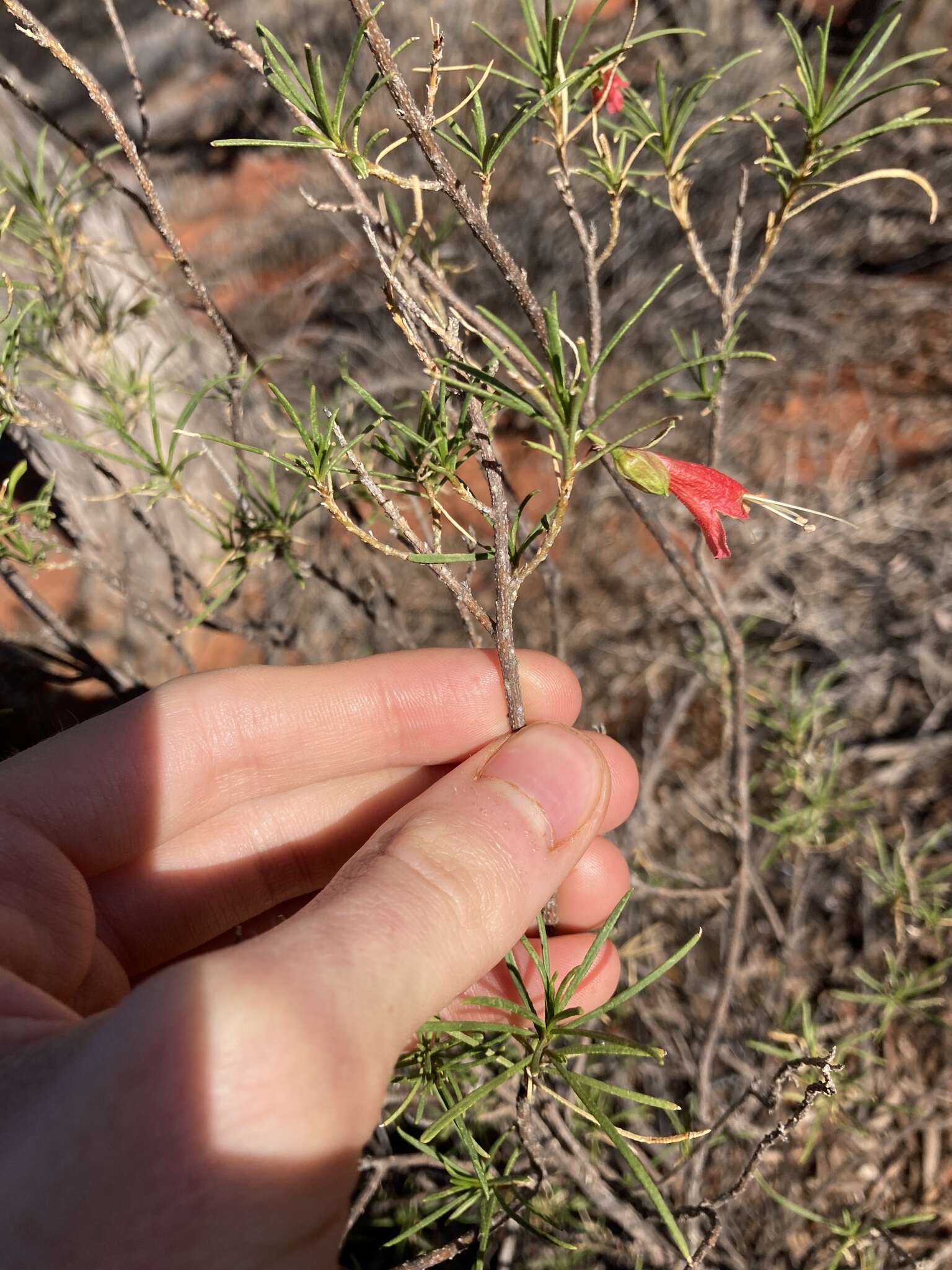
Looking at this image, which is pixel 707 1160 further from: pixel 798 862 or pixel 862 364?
pixel 862 364

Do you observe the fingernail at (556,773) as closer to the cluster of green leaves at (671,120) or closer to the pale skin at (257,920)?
the pale skin at (257,920)

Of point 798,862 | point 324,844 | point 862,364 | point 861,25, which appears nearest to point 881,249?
point 862,364

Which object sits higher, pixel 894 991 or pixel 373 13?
pixel 373 13

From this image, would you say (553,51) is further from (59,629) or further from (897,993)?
(897,993)

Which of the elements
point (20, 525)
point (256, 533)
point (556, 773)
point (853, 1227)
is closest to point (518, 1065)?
point (556, 773)

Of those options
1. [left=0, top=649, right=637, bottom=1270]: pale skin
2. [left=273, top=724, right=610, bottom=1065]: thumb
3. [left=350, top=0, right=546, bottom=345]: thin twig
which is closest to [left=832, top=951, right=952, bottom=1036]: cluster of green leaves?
[left=0, top=649, right=637, bottom=1270]: pale skin

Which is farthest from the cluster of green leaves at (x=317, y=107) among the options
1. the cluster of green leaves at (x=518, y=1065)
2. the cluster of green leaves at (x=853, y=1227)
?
the cluster of green leaves at (x=853, y=1227)
